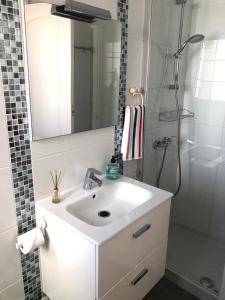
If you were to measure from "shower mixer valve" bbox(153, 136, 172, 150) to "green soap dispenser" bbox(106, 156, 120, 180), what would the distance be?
22.6 inches

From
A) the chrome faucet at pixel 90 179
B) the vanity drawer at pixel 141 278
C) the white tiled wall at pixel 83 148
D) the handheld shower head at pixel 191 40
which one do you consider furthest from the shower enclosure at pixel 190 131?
the chrome faucet at pixel 90 179

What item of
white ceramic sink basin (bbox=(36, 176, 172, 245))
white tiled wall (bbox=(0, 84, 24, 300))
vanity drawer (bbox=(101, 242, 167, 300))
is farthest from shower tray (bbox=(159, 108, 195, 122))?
white tiled wall (bbox=(0, 84, 24, 300))

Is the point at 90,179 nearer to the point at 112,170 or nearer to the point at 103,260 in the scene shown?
the point at 112,170

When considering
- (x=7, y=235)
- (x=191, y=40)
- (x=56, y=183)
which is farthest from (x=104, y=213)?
(x=191, y=40)

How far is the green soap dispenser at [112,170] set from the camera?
5.37 feet

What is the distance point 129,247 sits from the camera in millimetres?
1240

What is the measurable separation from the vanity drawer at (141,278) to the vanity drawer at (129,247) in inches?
1.8

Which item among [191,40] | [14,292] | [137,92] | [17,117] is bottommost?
[14,292]

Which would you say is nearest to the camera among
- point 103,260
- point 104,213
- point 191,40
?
point 103,260

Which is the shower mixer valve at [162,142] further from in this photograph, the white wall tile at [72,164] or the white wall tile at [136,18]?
the white wall tile at [136,18]

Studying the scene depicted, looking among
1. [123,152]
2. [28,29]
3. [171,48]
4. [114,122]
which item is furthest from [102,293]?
[171,48]

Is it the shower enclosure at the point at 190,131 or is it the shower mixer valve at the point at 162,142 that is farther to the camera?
the shower mixer valve at the point at 162,142

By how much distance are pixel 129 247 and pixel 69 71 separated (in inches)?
37.5

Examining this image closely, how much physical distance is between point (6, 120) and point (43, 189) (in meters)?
0.42
